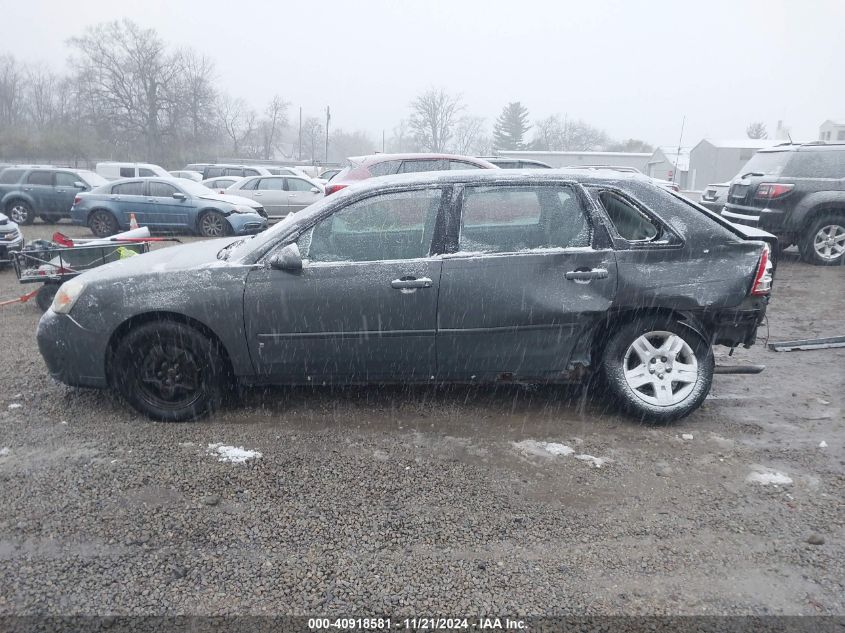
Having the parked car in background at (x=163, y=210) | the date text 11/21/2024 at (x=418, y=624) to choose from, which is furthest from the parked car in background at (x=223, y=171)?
the date text 11/21/2024 at (x=418, y=624)

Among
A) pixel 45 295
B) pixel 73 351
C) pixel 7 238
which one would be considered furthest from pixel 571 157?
pixel 73 351

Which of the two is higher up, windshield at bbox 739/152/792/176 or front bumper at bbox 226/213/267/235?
windshield at bbox 739/152/792/176

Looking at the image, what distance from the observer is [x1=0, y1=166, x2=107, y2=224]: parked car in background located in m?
16.8

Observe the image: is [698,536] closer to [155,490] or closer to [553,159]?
[155,490]

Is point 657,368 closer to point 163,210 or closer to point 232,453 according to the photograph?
point 232,453

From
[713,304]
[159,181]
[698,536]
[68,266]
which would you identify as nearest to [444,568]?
[698,536]

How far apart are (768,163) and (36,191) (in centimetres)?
1711

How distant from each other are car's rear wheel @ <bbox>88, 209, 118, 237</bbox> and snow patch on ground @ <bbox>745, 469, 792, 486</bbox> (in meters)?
14.5

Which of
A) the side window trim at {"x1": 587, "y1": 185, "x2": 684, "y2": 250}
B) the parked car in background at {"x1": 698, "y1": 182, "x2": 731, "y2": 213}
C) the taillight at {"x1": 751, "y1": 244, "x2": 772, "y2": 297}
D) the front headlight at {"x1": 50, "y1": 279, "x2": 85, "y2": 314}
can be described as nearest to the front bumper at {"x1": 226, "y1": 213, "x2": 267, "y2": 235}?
the parked car in background at {"x1": 698, "y1": 182, "x2": 731, "y2": 213}

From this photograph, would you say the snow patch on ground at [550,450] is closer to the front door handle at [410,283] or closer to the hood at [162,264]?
the front door handle at [410,283]

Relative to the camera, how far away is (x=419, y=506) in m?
3.18

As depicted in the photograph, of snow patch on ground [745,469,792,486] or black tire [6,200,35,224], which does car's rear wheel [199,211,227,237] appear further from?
snow patch on ground [745,469,792,486]

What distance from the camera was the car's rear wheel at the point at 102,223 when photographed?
47.9ft

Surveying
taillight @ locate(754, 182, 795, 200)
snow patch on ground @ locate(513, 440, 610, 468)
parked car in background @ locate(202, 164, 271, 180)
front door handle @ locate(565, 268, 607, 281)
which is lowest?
snow patch on ground @ locate(513, 440, 610, 468)
